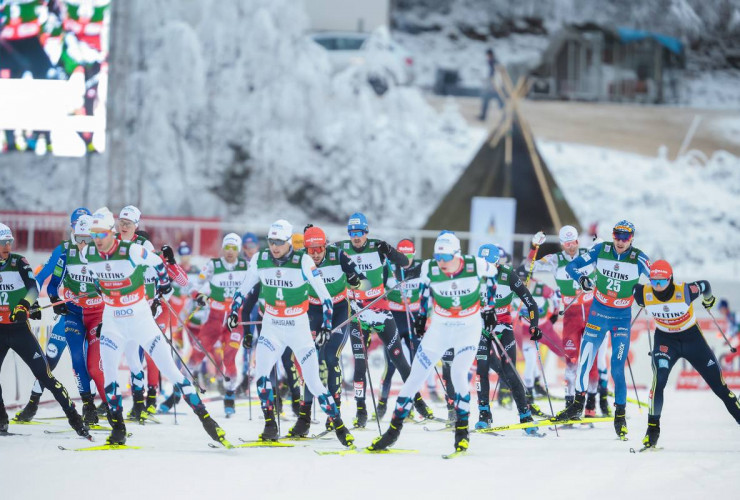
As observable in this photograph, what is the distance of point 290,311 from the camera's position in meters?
9.05

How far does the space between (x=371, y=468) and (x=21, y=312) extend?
13.6 feet

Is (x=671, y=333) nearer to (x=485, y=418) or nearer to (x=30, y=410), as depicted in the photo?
(x=485, y=418)

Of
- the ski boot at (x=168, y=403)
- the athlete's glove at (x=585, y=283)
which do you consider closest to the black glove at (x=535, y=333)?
the athlete's glove at (x=585, y=283)

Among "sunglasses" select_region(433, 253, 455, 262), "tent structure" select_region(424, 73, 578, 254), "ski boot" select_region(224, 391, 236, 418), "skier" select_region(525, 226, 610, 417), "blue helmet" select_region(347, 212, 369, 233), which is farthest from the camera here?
"tent structure" select_region(424, 73, 578, 254)

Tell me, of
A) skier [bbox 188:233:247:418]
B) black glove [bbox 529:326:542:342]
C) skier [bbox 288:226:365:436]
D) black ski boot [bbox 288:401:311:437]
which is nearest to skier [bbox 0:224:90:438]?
black ski boot [bbox 288:401:311:437]

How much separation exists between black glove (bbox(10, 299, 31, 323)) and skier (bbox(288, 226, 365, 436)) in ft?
10.1

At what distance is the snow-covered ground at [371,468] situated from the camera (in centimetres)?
730

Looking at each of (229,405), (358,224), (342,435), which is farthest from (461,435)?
(229,405)

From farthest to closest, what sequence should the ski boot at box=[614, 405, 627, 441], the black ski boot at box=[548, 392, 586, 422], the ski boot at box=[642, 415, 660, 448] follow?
the black ski boot at box=[548, 392, 586, 422] → the ski boot at box=[614, 405, 627, 441] → the ski boot at box=[642, 415, 660, 448]

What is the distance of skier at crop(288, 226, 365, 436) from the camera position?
986 cm

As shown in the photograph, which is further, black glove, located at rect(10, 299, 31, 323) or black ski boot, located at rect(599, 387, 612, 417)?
black ski boot, located at rect(599, 387, 612, 417)

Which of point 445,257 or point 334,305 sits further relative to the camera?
point 334,305

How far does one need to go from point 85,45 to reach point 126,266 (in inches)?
620

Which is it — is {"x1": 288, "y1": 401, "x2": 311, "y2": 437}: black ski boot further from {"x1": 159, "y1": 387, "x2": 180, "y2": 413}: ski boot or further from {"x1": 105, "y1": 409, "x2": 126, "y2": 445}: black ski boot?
{"x1": 159, "y1": 387, "x2": 180, "y2": 413}: ski boot
